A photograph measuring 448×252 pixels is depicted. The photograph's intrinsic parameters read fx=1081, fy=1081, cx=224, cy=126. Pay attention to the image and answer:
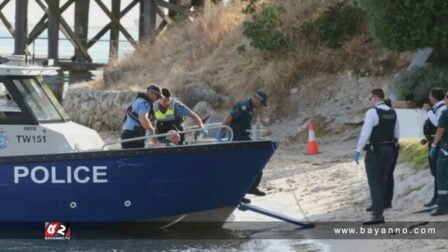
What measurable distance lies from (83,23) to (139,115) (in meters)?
20.8

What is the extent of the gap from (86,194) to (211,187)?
4.72 feet

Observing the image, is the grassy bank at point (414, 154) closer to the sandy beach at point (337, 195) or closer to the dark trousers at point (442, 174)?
the sandy beach at point (337, 195)

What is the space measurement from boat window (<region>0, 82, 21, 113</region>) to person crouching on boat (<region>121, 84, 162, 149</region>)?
4.73 feet

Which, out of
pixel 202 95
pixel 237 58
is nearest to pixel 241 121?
pixel 202 95

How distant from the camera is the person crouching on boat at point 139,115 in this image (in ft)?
44.3

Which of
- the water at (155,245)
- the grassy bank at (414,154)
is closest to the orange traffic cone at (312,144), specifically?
the grassy bank at (414,154)

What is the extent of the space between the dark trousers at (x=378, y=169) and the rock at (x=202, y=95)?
12.0 m

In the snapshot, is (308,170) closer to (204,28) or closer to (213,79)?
(213,79)

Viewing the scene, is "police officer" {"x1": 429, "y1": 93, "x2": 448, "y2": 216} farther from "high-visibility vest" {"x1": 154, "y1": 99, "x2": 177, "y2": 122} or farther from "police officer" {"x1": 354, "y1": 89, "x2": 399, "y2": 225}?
"high-visibility vest" {"x1": 154, "y1": 99, "x2": 177, "y2": 122}

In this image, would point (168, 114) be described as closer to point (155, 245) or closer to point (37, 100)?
point (37, 100)

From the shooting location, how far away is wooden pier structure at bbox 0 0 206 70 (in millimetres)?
30625

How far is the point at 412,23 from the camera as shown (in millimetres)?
17578

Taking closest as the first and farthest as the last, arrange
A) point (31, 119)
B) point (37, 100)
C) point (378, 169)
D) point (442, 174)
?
point (442, 174), point (378, 169), point (31, 119), point (37, 100)

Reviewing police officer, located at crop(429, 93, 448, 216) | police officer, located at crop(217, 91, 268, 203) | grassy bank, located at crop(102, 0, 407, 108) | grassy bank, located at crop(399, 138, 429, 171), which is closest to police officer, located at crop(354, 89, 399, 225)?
police officer, located at crop(429, 93, 448, 216)
